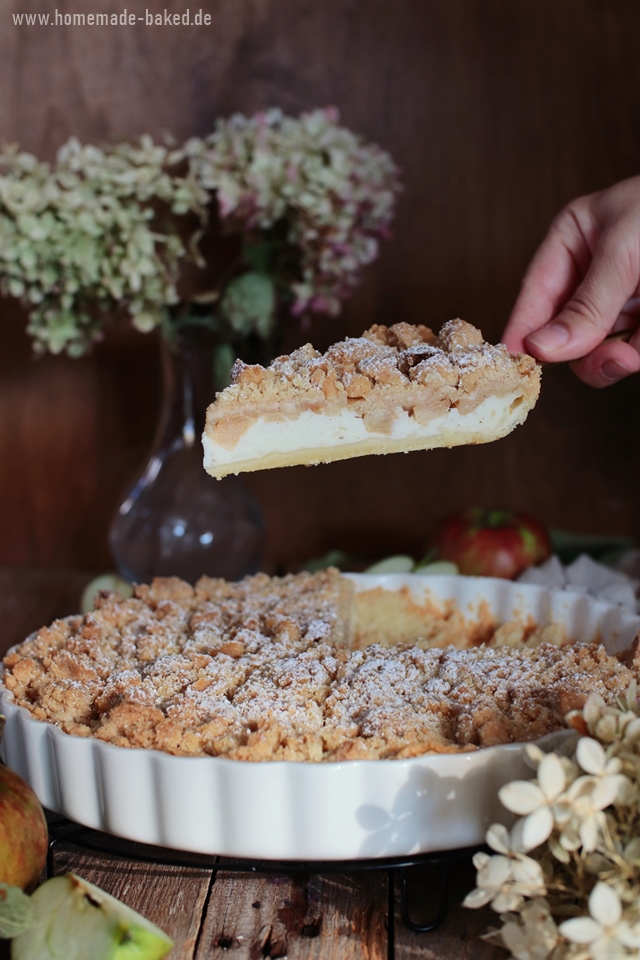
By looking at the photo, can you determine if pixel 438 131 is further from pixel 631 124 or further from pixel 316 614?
pixel 316 614

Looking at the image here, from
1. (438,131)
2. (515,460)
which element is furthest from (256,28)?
(515,460)

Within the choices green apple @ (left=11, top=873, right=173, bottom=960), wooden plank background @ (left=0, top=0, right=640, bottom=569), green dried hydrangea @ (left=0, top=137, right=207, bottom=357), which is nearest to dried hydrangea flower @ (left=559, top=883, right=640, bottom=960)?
green apple @ (left=11, top=873, right=173, bottom=960)

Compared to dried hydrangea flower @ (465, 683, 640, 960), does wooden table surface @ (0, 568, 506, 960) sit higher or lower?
lower

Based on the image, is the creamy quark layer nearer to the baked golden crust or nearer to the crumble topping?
the crumble topping

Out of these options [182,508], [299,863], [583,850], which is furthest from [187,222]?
[583,850]

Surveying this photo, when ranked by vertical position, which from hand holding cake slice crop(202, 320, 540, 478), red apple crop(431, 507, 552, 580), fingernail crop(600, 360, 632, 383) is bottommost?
red apple crop(431, 507, 552, 580)

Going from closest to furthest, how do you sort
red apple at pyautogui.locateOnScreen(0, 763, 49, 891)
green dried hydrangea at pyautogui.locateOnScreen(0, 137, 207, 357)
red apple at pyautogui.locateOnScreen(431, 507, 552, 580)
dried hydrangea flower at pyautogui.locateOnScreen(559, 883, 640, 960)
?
1. dried hydrangea flower at pyautogui.locateOnScreen(559, 883, 640, 960)
2. red apple at pyautogui.locateOnScreen(0, 763, 49, 891)
3. green dried hydrangea at pyautogui.locateOnScreen(0, 137, 207, 357)
4. red apple at pyautogui.locateOnScreen(431, 507, 552, 580)

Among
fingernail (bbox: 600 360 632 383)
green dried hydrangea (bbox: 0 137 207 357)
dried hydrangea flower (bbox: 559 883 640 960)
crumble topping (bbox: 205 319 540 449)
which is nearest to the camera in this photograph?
dried hydrangea flower (bbox: 559 883 640 960)

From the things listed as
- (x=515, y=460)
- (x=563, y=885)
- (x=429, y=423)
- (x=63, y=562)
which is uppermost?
(x=429, y=423)
